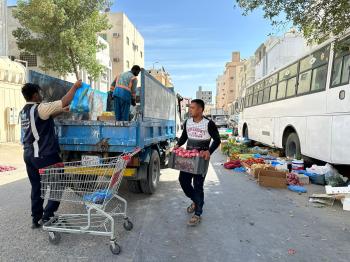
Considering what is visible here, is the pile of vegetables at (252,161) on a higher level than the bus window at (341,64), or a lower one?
lower

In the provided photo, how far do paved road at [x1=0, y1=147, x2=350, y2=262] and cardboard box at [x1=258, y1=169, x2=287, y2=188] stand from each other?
2.51ft

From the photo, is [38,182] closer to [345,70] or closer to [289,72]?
[345,70]

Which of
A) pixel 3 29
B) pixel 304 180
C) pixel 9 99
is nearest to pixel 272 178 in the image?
pixel 304 180

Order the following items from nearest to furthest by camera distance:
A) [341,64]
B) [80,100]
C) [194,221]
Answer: [194,221], [80,100], [341,64]

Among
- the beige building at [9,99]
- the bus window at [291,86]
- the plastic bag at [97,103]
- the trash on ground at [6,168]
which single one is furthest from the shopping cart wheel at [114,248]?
the beige building at [9,99]

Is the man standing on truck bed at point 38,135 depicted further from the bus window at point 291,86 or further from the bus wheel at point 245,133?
the bus wheel at point 245,133

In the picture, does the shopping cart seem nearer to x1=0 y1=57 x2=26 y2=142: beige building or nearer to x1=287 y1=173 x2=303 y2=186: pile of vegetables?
x1=287 y1=173 x2=303 y2=186: pile of vegetables

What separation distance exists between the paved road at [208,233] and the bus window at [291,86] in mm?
4559

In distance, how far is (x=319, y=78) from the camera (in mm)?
8398

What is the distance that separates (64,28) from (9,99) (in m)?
4.66

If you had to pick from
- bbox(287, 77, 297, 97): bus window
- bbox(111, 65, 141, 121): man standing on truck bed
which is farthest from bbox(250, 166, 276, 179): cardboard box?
bbox(111, 65, 141, 121): man standing on truck bed

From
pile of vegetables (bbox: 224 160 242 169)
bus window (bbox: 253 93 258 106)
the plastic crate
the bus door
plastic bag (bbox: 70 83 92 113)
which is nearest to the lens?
the plastic crate

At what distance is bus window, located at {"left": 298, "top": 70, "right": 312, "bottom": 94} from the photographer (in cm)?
908

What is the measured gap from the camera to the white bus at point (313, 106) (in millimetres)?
7109
